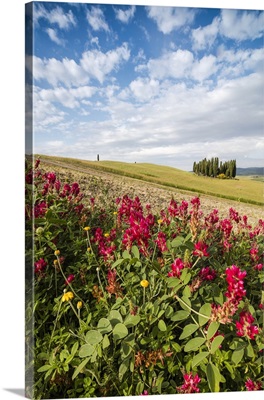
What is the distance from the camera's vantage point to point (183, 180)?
2.54 m

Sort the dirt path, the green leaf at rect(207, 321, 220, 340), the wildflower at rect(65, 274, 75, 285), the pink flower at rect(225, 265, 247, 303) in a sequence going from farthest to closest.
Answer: the dirt path → the wildflower at rect(65, 274, 75, 285) → the green leaf at rect(207, 321, 220, 340) → the pink flower at rect(225, 265, 247, 303)

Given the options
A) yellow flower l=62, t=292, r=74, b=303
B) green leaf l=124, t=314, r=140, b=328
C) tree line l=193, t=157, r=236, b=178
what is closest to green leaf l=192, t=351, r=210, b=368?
green leaf l=124, t=314, r=140, b=328

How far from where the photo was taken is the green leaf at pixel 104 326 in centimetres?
224

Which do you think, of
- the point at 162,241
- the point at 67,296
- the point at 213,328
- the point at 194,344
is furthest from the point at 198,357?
the point at 67,296

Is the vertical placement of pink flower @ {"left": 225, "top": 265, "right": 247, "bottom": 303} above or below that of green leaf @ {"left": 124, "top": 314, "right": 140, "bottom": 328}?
above

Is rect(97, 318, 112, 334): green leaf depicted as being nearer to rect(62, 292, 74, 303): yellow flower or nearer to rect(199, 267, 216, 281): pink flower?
rect(62, 292, 74, 303): yellow flower

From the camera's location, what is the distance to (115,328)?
7.27ft

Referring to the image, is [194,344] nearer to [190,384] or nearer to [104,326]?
[190,384]

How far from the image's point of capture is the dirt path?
2.46m

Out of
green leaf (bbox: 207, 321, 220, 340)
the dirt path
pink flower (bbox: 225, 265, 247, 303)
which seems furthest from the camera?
the dirt path

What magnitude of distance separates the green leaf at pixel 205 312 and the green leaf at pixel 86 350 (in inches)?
21.8

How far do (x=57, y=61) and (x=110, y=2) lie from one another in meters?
0.43

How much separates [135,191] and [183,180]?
11.1 inches
